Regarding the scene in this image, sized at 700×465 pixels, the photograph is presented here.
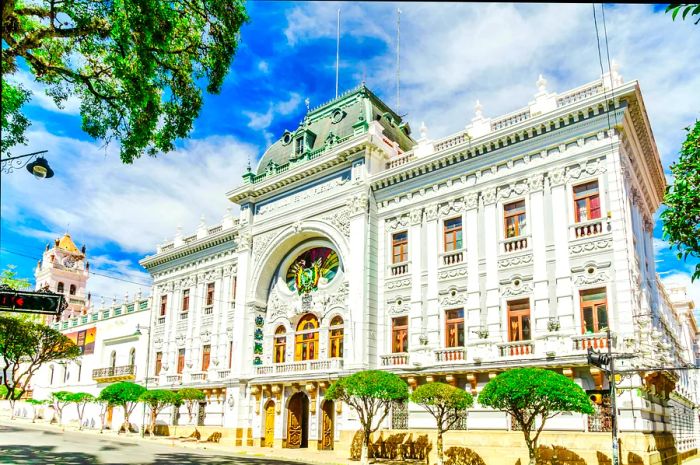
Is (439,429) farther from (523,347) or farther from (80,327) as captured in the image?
(80,327)

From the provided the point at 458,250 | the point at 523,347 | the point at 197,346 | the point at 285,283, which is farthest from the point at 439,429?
the point at 197,346

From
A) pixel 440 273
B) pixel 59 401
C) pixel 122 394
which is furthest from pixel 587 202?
pixel 59 401

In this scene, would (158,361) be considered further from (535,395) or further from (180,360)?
(535,395)

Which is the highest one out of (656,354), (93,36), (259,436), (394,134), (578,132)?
(394,134)

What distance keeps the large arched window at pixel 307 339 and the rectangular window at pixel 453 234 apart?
339 inches

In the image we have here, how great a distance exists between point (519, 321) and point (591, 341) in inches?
124

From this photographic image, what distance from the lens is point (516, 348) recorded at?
21.8m

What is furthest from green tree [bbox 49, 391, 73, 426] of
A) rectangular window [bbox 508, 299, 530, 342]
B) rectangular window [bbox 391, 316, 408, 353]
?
rectangular window [bbox 508, 299, 530, 342]

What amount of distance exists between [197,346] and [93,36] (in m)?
26.5

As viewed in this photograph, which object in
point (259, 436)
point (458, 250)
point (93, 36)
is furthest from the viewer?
point (259, 436)

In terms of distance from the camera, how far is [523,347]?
21641 mm

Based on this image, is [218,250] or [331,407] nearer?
[331,407]

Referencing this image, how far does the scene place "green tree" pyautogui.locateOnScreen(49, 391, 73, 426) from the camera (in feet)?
144

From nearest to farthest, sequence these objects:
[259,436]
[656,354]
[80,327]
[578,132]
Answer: [656,354]
[578,132]
[259,436]
[80,327]
